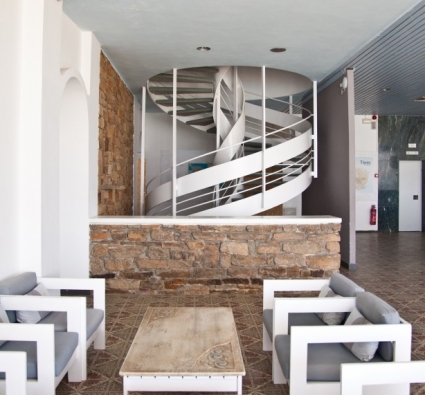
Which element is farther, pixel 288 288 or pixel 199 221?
A: pixel 199 221

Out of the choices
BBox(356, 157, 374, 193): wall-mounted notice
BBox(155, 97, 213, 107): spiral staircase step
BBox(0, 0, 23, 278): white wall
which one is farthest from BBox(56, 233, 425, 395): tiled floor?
BBox(155, 97, 213, 107): spiral staircase step

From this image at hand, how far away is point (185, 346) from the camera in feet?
9.83

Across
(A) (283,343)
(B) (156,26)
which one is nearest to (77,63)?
(B) (156,26)

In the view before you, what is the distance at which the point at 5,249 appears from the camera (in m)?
3.82

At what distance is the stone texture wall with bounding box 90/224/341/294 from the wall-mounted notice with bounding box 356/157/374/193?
24.6ft

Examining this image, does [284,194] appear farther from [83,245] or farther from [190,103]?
[83,245]

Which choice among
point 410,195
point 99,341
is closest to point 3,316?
point 99,341

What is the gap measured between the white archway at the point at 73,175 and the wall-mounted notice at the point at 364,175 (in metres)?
9.21

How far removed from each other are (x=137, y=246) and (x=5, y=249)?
7.39 feet

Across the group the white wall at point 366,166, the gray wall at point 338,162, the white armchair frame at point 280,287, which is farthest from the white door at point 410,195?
the white armchair frame at point 280,287

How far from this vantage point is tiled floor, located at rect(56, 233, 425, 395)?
3320 mm

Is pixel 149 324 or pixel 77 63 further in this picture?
pixel 77 63

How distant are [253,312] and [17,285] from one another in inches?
102

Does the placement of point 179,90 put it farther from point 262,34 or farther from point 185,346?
point 185,346
